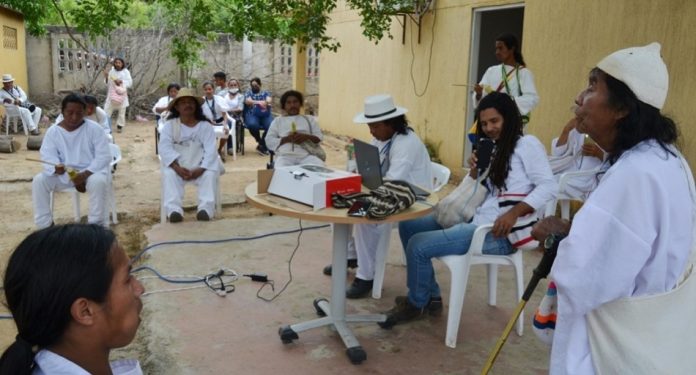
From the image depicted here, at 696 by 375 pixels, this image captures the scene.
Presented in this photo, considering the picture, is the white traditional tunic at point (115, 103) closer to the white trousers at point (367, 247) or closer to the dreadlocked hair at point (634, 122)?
the white trousers at point (367, 247)

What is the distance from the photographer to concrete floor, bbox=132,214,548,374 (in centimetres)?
318

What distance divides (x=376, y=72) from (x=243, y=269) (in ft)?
23.9

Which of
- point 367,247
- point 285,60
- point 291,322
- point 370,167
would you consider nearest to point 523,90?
point 367,247

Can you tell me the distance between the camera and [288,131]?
646cm

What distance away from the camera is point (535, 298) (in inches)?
164

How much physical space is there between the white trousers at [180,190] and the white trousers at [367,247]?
242 centimetres

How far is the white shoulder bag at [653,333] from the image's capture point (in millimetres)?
1744

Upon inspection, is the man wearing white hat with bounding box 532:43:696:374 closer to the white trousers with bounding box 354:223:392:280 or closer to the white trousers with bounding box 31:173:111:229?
the white trousers with bounding box 354:223:392:280

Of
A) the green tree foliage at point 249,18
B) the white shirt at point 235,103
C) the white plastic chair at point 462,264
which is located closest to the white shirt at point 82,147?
the green tree foliage at point 249,18

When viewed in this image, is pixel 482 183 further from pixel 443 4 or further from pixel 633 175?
pixel 443 4

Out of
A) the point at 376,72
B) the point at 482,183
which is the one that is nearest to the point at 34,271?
the point at 482,183

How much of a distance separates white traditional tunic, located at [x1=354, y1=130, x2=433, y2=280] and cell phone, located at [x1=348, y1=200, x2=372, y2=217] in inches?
35.0

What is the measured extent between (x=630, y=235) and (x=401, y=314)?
2.11 m

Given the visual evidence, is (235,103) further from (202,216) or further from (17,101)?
(202,216)
